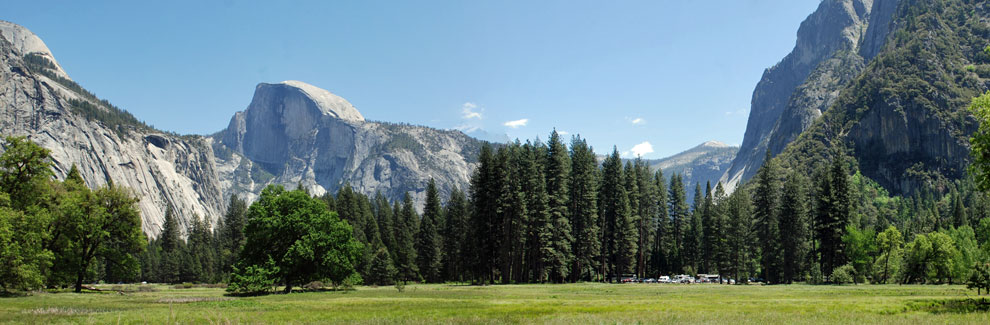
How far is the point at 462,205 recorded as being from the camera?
8662 cm

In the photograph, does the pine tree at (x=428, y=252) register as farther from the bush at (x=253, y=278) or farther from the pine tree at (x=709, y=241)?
→ the bush at (x=253, y=278)

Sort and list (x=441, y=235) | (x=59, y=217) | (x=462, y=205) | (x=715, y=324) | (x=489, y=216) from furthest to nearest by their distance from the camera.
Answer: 1. (x=441, y=235)
2. (x=462, y=205)
3. (x=489, y=216)
4. (x=59, y=217)
5. (x=715, y=324)

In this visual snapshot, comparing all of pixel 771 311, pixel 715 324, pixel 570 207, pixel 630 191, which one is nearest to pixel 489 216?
pixel 570 207

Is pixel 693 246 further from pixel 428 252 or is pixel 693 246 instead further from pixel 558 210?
pixel 428 252

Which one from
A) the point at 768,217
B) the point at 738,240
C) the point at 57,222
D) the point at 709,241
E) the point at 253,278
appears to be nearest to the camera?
the point at 253,278

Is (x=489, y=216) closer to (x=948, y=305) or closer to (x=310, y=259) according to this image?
(x=310, y=259)

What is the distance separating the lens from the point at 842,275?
58.9 m

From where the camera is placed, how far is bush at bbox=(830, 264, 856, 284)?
193 feet

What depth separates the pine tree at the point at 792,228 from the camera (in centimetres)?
6500

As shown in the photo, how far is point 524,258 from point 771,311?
4112 centimetres

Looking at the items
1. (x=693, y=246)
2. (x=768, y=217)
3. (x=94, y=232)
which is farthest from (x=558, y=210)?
(x=94, y=232)

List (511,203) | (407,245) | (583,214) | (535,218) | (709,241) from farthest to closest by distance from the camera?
(407,245) < (709,241) < (583,214) < (535,218) < (511,203)

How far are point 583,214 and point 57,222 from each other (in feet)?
157

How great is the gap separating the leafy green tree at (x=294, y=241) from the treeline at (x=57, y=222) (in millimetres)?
12159
